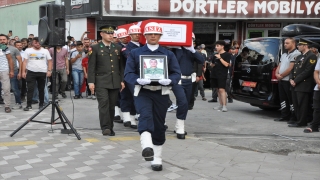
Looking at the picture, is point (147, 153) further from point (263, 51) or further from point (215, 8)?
point (215, 8)

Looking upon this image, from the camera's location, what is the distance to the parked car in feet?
34.3

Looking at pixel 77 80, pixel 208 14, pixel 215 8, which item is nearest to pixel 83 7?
pixel 208 14

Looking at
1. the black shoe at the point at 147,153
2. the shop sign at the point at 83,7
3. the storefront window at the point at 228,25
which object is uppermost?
the shop sign at the point at 83,7

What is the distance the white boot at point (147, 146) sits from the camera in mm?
5500

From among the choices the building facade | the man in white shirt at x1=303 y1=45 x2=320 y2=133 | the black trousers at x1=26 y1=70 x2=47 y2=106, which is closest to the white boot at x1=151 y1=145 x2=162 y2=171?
the man in white shirt at x1=303 y1=45 x2=320 y2=133

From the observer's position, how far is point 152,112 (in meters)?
5.89

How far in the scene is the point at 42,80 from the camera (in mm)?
11727

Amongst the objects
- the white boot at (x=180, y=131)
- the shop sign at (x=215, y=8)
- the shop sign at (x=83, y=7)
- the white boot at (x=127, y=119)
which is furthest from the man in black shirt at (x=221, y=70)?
the shop sign at (x=83, y=7)

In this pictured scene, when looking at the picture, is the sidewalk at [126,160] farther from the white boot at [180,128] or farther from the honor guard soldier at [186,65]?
the honor guard soldier at [186,65]

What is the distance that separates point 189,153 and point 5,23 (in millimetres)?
25443

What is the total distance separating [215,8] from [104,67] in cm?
1364

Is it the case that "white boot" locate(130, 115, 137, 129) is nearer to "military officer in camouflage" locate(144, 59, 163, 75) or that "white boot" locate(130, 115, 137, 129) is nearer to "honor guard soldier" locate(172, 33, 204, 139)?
"honor guard soldier" locate(172, 33, 204, 139)

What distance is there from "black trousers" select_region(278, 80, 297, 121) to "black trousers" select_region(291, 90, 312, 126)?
29 centimetres

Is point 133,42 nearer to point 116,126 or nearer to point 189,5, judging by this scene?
point 116,126
